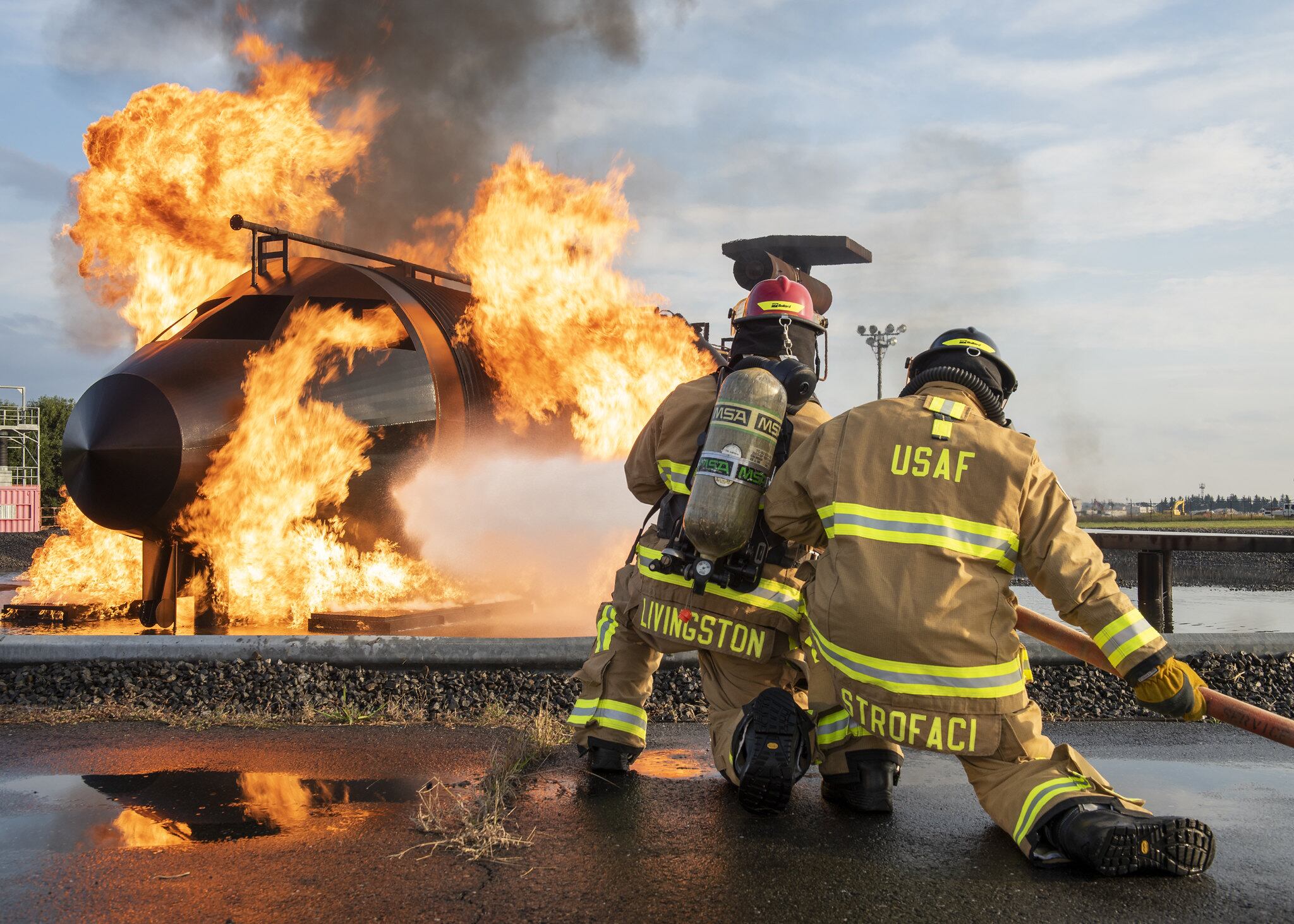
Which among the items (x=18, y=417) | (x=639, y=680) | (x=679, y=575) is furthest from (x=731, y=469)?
(x=18, y=417)

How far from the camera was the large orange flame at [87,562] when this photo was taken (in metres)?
10.0

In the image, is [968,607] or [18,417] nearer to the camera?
[968,607]

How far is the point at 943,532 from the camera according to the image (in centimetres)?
333

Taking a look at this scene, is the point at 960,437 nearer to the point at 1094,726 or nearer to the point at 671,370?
the point at 1094,726

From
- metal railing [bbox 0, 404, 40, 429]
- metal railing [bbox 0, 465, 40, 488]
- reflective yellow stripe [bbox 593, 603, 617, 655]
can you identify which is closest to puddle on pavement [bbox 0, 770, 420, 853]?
reflective yellow stripe [bbox 593, 603, 617, 655]

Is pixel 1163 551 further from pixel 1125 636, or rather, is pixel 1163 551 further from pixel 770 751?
pixel 770 751

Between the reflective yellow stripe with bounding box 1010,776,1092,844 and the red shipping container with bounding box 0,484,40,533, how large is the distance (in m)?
33.7

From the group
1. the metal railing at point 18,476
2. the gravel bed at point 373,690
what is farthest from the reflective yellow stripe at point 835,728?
the metal railing at point 18,476

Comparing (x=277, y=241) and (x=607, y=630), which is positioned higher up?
(x=277, y=241)

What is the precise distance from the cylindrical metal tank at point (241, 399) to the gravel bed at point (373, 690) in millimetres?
2526

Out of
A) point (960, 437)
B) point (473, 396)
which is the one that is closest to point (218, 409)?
point (473, 396)

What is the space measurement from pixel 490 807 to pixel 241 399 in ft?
19.4

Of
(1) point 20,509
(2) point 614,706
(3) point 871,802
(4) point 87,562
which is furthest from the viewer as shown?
(1) point 20,509

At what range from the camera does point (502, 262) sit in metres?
10.3
